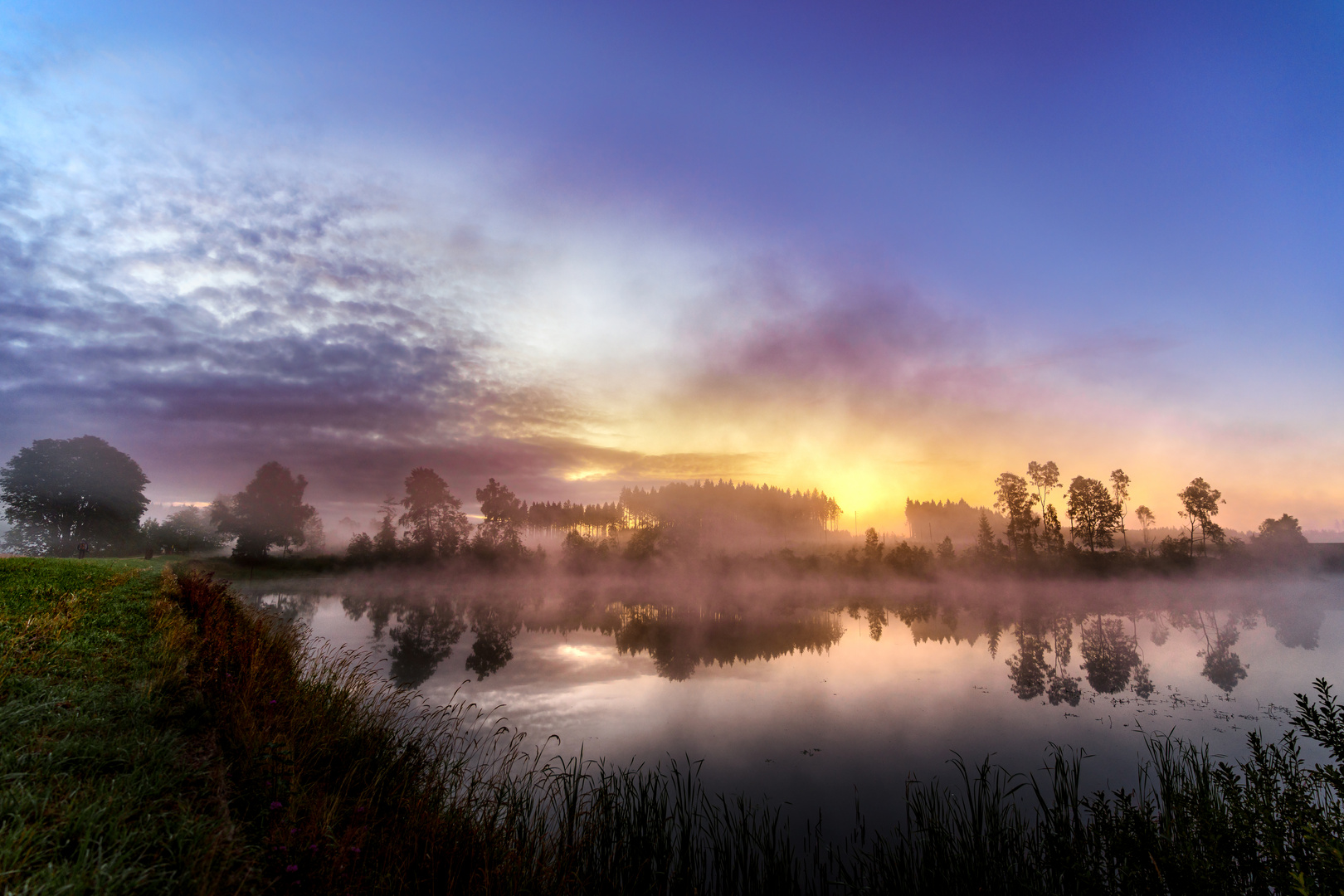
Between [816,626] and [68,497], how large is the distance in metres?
83.6

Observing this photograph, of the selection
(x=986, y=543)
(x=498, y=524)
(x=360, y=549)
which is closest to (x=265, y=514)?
(x=360, y=549)

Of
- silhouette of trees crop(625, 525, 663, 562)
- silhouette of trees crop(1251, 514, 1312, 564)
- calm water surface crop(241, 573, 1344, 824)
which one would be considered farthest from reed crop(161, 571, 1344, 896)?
silhouette of trees crop(1251, 514, 1312, 564)

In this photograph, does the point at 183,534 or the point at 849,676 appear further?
the point at 183,534

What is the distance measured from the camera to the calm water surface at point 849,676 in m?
15.6

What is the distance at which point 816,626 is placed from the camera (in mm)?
43781

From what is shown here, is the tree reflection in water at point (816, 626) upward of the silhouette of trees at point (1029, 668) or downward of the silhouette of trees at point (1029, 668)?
downward

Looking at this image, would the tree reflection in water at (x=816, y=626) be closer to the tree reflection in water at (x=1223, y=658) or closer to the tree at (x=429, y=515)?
the tree reflection in water at (x=1223, y=658)

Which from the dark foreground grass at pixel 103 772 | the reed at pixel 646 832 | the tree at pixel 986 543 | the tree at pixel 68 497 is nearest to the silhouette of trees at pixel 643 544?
the tree at pixel 986 543

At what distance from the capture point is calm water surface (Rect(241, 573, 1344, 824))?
15.6 meters

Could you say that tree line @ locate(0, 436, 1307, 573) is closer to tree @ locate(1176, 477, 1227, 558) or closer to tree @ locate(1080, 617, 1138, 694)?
tree @ locate(1176, 477, 1227, 558)

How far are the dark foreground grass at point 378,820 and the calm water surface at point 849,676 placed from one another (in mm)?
2561

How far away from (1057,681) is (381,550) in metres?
96.2

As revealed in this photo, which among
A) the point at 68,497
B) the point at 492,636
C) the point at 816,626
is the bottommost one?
the point at 816,626

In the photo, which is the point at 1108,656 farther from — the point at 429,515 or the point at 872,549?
the point at 429,515
